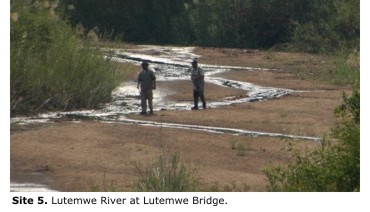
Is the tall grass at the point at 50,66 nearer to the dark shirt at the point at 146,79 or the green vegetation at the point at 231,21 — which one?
the dark shirt at the point at 146,79

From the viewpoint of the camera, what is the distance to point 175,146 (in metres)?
19.6

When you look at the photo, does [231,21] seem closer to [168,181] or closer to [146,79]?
[146,79]

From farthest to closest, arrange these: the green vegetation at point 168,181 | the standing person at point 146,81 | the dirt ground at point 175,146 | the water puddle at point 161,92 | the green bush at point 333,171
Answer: the standing person at point 146,81
the water puddle at point 161,92
the dirt ground at point 175,146
the green vegetation at point 168,181
the green bush at point 333,171

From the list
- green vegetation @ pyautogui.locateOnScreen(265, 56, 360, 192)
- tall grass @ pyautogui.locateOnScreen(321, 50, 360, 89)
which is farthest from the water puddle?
green vegetation @ pyautogui.locateOnScreen(265, 56, 360, 192)

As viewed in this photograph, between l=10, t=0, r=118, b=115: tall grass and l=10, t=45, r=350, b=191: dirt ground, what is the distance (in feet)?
7.10

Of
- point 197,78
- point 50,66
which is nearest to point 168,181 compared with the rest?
point 197,78

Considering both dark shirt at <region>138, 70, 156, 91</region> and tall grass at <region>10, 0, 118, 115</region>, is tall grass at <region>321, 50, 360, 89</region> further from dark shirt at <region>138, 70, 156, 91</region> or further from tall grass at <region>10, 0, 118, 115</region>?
dark shirt at <region>138, 70, 156, 91</region>

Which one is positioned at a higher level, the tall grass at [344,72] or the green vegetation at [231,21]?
the green vegetation at [231,21]

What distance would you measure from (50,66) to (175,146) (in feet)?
21.7

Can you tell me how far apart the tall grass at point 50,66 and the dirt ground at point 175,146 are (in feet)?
7.10

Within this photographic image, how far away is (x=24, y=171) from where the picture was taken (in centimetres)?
1702

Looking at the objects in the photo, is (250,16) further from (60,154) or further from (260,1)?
(60,154)

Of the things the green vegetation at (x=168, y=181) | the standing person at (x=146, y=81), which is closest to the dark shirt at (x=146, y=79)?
the standing person at (x=146, y=81)

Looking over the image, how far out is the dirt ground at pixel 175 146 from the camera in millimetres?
16469
